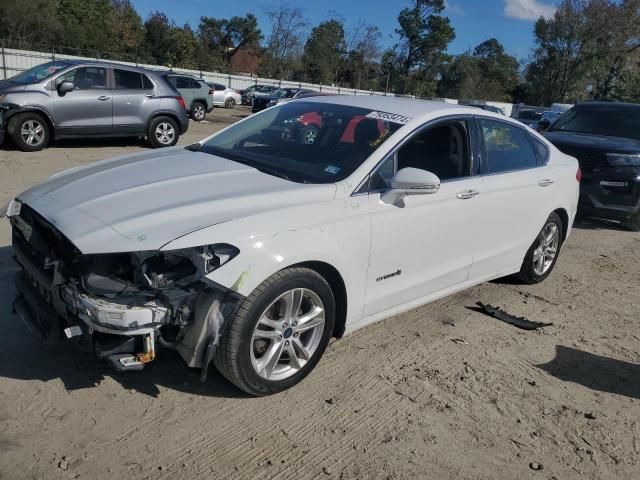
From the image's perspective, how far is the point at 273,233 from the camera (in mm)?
2906

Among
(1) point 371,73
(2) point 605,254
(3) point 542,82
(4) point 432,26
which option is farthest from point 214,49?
(2) point 605,254

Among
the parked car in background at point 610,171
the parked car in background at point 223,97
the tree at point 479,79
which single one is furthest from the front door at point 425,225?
the tree at point 479,79

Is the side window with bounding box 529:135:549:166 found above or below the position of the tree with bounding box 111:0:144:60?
below

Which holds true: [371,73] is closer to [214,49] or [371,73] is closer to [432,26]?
[432,26]

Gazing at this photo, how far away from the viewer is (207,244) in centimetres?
271

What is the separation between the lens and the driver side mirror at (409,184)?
340 centimetres

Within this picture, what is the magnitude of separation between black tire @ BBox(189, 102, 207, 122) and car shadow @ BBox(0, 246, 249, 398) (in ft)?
60.1

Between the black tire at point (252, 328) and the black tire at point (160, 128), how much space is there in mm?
9468

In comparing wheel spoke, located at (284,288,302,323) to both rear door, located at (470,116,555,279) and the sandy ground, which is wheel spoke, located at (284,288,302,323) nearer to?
the sandy ground

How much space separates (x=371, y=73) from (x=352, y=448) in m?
65.4

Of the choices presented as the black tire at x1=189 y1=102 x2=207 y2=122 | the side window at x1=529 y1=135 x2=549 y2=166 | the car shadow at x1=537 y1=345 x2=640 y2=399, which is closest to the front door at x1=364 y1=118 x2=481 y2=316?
the car shadow at x1=537 y1=345 x2=640 y2=399

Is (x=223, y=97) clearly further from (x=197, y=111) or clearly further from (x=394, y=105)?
(x=394, y=105)

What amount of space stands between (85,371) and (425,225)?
7.63ft

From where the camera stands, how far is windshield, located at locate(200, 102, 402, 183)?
11.7 feet
